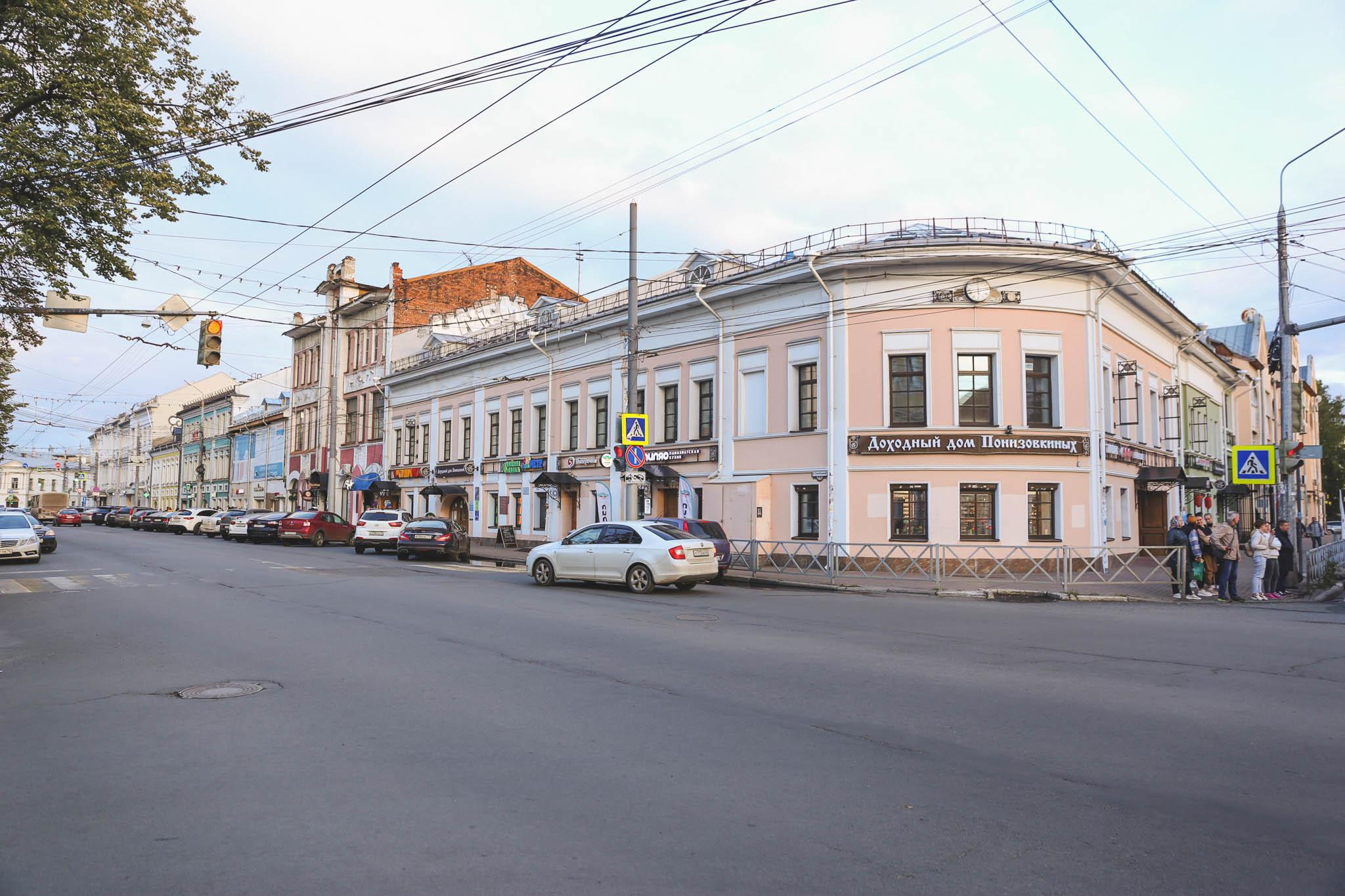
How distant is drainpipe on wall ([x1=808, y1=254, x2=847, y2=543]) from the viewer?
2425 cm

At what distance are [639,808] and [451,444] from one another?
3990cm

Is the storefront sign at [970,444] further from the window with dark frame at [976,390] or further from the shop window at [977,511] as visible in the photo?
the shop window at [977,511]

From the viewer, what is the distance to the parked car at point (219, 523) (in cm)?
4378

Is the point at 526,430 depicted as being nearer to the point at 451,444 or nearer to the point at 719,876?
the point at 451,444

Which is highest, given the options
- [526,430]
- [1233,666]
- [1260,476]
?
[526,430]

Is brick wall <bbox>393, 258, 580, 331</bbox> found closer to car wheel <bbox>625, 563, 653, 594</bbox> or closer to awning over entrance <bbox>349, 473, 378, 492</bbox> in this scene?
awning over entrance <bbox>349, 473, 378, 492</bbox>

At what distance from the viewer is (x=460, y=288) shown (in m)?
49.0

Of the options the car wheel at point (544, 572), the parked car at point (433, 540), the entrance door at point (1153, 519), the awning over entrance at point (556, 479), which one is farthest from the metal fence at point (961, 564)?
the awning over entrance at point (556, 479)

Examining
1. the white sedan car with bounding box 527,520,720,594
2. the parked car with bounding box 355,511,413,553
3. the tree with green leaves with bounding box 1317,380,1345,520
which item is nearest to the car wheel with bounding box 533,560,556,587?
the white sedan car with bounding box 527,520,720,594

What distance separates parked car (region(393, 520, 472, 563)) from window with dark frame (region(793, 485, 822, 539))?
1149 centimetres

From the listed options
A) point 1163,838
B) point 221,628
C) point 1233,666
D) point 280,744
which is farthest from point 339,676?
point 1233,666

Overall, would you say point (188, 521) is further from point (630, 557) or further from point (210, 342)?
point (630, 557)

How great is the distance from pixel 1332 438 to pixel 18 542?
84476 mm

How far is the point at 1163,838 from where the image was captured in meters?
4.61
